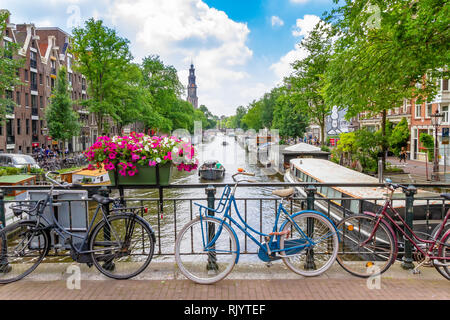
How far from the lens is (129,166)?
16.5 feet

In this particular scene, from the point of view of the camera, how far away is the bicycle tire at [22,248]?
477 cm

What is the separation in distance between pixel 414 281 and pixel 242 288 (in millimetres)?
2160

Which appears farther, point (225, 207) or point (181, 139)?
point (181, 139)

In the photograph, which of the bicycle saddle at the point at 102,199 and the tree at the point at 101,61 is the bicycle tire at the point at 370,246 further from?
the tree at the point at 101,61

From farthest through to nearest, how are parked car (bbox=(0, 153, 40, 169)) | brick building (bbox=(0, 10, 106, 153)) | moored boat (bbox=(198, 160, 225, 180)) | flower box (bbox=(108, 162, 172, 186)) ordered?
brick building (bbox=(0, 10, 106, 153)), moored boat (bbox=(198, 160, 225, 180)), parked car (bbox=(0, 153, 40, 169)), flower box (bbox=(108, 162, 172, 186))

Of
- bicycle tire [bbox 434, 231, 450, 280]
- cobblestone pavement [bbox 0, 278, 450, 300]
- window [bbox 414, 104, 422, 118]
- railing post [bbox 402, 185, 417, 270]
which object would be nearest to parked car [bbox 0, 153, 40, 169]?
cobblestone pavement [bbox 0, 278, 450, 300]

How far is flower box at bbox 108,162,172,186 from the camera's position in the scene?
514 centimetres

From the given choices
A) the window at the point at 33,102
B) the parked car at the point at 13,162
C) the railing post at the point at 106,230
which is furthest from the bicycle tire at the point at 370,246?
the window at the point at 33,102

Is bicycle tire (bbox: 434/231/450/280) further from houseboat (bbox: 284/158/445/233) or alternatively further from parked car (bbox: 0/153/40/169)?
parked car (bbox: 0/153/40/169)

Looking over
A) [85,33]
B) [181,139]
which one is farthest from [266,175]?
[181,139]

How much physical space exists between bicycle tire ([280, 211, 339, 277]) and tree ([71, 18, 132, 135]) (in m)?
34.7

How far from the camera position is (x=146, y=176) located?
518 cm
